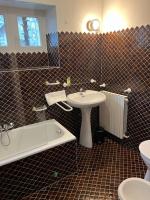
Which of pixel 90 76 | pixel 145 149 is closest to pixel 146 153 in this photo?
pixel 145 149

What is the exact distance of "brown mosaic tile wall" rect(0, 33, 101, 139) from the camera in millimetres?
2213

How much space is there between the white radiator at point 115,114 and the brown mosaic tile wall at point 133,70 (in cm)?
11

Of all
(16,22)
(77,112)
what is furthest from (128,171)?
(16,22)

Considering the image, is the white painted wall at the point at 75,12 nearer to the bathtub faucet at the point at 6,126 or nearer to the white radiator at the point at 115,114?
the white radiator at the point at 115,114

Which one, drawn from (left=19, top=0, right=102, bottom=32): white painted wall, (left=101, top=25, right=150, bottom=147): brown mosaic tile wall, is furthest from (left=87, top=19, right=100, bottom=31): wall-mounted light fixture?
(left=101, top=25, right=150, bottom=147): brown mosaic tile wall

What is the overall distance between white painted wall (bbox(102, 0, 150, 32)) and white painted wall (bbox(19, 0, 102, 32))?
0.15 meters

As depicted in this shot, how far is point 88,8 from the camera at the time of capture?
8.18 ft

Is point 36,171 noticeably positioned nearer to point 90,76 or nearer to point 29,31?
point 90,76

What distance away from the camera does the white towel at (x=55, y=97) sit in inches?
93.0

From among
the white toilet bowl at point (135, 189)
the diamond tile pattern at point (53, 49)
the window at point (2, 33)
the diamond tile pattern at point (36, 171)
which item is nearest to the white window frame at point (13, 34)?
the window at point (2, 33)

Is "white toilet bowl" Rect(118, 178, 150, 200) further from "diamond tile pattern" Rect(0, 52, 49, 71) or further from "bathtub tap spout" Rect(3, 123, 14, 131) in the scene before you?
"diamond tile pattern" Rect(0, 52, 49, 71)

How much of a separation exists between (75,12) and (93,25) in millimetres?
304

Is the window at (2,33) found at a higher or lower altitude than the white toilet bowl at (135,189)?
higher

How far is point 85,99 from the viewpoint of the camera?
247 centimetres
